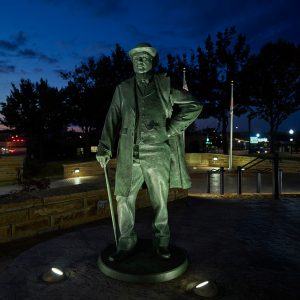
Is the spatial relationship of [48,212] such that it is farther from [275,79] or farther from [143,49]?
[275,79]

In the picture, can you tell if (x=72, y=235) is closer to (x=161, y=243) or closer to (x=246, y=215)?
(x=161, y=243)

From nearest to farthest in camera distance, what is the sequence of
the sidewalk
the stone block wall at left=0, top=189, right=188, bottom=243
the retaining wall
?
the sidewalk → the stone block wall at left=0, top=189, right=188, bottom=243 → the retaining wall

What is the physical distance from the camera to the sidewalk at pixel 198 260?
129 inches

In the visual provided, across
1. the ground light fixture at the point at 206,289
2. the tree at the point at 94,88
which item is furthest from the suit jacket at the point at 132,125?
the tree at the point at 94,88

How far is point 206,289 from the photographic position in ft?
10.6

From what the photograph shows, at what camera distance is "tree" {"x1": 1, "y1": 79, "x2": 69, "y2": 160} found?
28.9 metres

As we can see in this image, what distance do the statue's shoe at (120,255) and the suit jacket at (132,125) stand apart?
2.10 feet

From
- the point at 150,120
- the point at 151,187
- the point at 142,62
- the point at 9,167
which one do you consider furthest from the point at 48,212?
the point at 9,167

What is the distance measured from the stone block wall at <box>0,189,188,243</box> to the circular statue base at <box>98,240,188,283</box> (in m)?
1.59

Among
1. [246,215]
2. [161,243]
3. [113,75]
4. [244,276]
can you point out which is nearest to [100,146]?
[161,243]

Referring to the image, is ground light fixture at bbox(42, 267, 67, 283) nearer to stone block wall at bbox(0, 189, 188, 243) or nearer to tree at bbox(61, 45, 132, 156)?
stone block wall at bbox(0, 189, 188, 243)

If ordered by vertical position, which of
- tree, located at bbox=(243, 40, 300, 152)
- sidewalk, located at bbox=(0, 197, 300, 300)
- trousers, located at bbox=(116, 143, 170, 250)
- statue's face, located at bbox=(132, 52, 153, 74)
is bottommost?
sidewalk, located at bbox=(0, 197, 300, 300)

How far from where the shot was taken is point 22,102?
30125 mm

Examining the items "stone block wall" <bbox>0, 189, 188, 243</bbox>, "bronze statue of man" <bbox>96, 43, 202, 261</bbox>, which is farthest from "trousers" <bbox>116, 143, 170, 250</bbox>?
"stone block wall" <bbox>0, 189, 188, 243</bbox>
